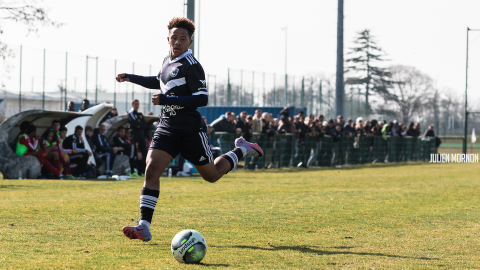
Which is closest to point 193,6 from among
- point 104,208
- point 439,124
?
point 104,208

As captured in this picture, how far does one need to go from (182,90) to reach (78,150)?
10083 mm

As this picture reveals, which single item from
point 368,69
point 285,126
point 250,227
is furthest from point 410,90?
point 250,227

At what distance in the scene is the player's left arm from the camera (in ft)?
19.5

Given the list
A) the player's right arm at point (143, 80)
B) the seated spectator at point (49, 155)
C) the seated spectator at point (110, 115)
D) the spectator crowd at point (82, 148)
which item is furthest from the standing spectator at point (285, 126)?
the player's right arm at point (143, 80)

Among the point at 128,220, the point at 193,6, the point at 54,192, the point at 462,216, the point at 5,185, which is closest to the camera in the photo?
the point at 128,220

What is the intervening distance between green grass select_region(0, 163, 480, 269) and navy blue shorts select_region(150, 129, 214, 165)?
0.91 m

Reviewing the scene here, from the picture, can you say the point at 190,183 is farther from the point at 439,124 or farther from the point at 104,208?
the point at 439,124

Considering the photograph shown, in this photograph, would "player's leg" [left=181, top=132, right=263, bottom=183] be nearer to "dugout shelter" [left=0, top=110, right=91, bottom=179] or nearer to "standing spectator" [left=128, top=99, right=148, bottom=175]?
"dugout shelter" [left=0, top=110, right=91, bottom=179]

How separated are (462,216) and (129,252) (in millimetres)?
5508

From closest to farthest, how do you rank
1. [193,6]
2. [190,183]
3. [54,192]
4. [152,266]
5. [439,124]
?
[152,266]
[54,192]
[190,183]
[193,6]
[439,124]

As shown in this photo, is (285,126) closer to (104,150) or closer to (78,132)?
(104,150)

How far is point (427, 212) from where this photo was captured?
935 centimetres

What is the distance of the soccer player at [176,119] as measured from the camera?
6004 millimetres

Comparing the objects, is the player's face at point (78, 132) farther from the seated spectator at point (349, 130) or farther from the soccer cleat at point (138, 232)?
the seated spectator at point (349, 130)
